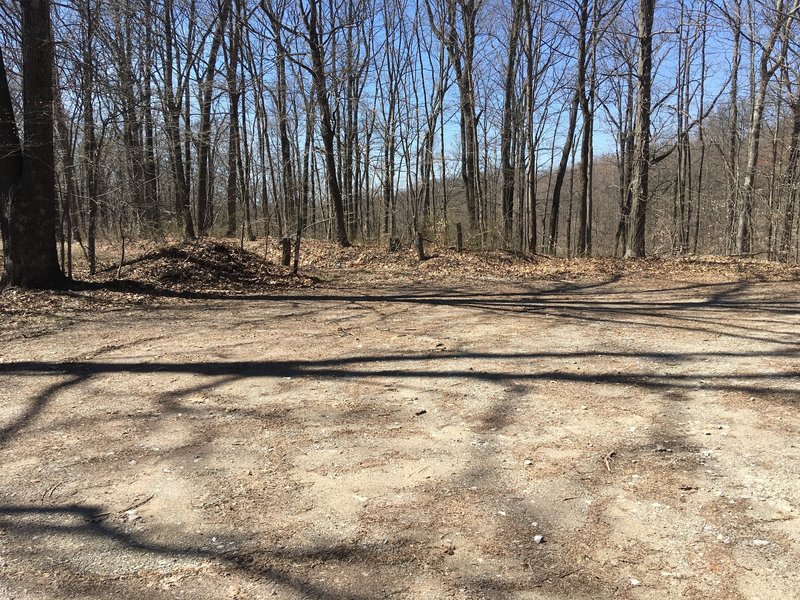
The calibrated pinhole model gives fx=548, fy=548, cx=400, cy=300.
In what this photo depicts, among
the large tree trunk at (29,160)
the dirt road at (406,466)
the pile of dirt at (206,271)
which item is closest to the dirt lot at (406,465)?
the dirt road at (406,466)

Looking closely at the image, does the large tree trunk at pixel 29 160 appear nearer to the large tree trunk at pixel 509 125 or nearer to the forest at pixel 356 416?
the forest at pixel 356 416

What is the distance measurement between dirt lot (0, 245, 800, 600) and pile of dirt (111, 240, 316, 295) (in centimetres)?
426

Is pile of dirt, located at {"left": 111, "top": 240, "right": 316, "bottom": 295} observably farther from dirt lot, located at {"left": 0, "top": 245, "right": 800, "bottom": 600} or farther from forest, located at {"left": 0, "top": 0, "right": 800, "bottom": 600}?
dirt lot, located at {"left": 0, "top": 245, "right": 800, "bottom": 600}

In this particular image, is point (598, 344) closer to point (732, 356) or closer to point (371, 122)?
point (732, 356)

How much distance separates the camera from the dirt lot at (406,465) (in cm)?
212

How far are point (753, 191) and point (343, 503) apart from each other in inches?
616

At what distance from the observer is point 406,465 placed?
3018 millimetres

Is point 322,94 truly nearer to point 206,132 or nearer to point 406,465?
point 206,132

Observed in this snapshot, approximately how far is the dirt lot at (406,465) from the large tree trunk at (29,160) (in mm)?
2983

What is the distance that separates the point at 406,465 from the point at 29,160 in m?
8.46

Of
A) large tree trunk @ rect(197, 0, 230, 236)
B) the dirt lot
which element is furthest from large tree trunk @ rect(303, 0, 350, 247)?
the dirt lot

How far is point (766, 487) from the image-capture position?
263cm

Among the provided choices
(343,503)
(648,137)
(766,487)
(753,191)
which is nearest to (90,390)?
(343,503)

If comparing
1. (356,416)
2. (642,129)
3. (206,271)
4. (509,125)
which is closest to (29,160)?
(206,271)
